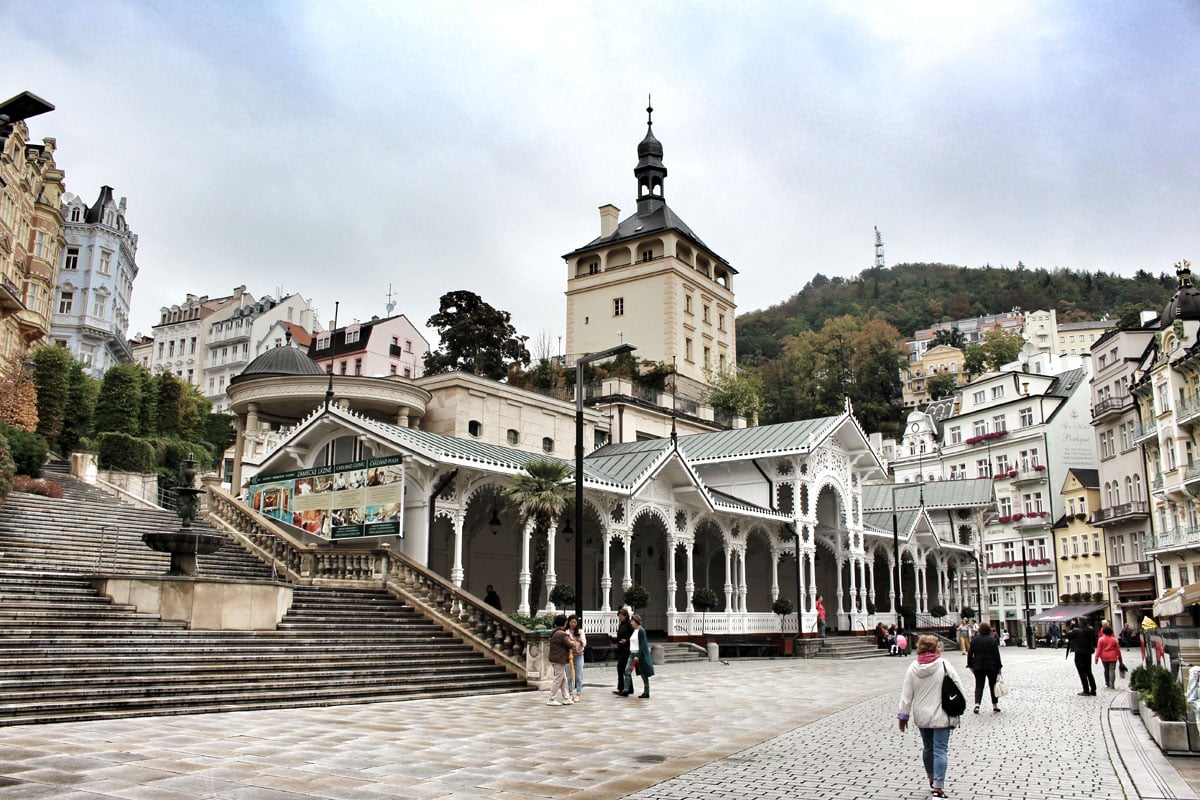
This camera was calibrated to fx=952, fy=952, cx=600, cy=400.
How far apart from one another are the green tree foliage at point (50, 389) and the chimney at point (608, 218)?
133 ft

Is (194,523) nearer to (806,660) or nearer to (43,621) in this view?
(43,621)

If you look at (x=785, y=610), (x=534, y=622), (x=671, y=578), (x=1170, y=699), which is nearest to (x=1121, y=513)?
(x=785, y=610)

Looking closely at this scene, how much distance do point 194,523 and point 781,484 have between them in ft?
69.7

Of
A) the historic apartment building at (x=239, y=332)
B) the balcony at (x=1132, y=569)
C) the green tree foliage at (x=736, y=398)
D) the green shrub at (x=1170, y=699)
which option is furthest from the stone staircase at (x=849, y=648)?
the historic apartment building at (x=239, y=332)

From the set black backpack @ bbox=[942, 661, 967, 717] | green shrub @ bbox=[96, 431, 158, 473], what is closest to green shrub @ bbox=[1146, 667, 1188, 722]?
black backpack @ bbox=[942, 661, 967, 717]

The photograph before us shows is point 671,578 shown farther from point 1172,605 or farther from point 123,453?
point 123,453

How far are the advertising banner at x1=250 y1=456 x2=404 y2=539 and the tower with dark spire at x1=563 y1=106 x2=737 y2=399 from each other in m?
38.2

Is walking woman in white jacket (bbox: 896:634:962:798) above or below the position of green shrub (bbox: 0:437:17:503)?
below

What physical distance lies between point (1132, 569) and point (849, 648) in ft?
70.6

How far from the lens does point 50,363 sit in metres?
40.2

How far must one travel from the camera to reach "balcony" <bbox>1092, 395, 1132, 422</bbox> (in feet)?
157

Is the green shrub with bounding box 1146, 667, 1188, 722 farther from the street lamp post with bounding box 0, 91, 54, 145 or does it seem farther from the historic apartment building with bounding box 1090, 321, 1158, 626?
the historic apartment building with bounding box 1090, 321, 1158, 626

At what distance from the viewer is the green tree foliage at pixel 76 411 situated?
41.5m

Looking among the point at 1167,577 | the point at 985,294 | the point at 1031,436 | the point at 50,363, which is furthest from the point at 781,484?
the point at 985,294
